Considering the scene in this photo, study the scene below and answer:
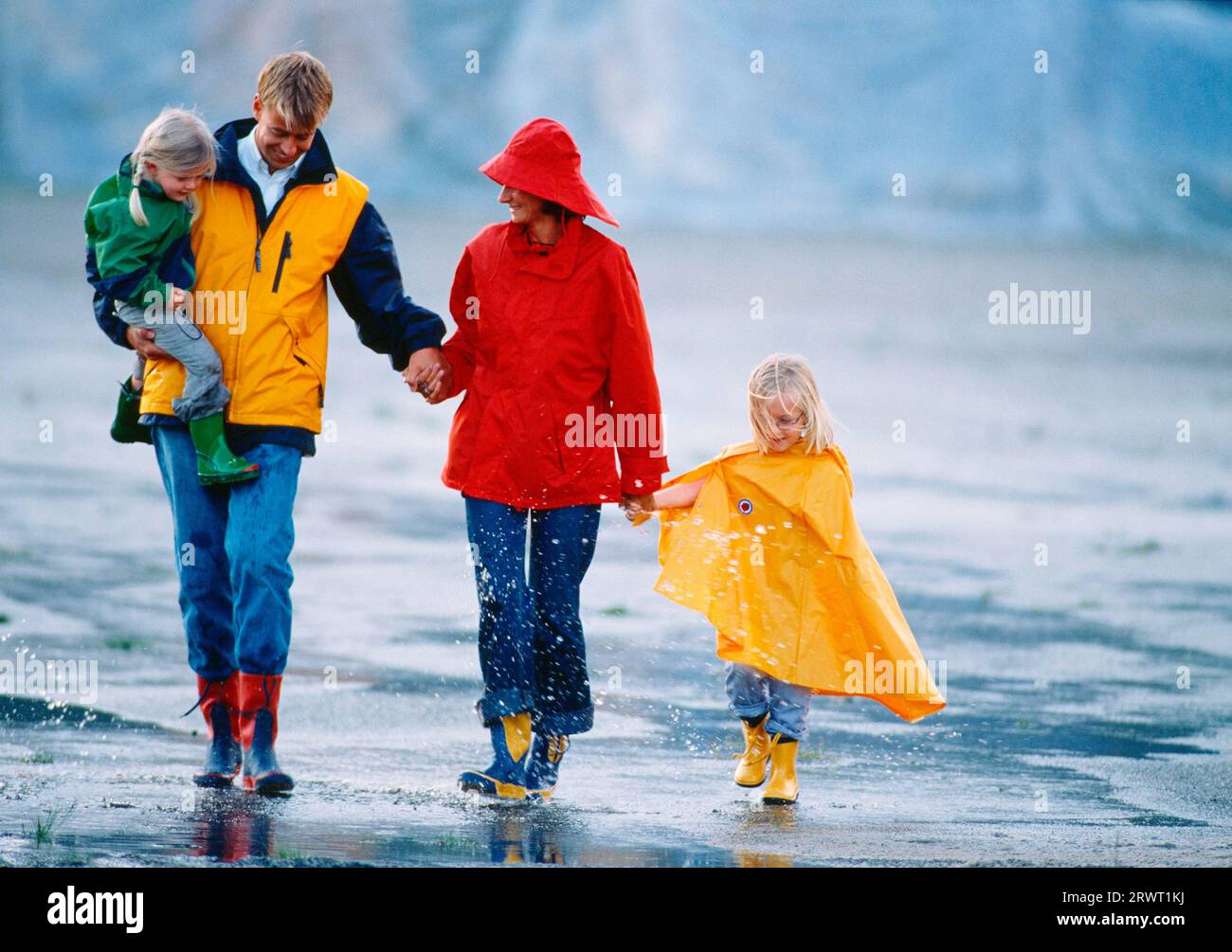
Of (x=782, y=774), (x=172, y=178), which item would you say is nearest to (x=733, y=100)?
(x=782, y=774)

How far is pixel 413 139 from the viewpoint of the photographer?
3098 centimetres

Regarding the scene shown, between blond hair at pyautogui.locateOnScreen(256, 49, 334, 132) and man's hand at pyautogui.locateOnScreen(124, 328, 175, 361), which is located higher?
blond hair at pyautogui.locateOnScreen(256, 49, 334, 132)

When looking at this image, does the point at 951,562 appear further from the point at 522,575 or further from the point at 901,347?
the point at 901,347

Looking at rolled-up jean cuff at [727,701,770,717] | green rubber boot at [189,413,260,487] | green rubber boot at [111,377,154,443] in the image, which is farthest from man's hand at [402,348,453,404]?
rolled-up jean cuff at [727,701,770,717]

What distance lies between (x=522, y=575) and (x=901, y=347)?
1496cm

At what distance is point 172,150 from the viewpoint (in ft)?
18.8

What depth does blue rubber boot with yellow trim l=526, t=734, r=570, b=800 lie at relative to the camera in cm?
605

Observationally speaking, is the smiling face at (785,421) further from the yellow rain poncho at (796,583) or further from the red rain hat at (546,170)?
the red rain hat at (546,170)

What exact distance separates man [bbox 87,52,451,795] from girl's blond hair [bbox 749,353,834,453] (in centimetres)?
137
